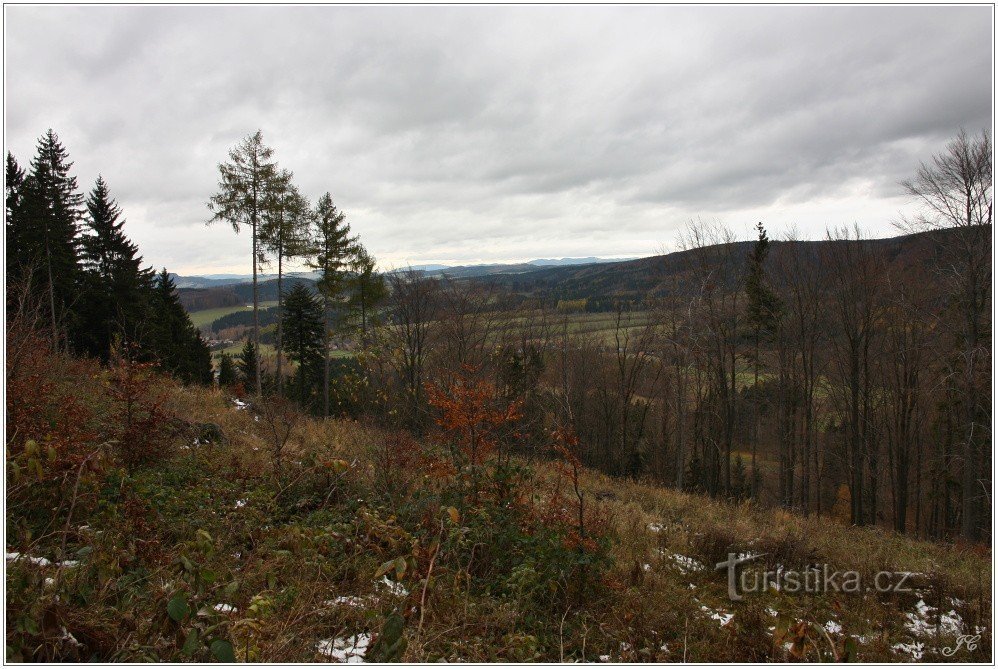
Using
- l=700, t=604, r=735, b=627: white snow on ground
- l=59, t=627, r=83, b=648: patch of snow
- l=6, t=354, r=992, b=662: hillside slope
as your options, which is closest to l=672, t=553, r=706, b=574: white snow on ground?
l=6, t=354, r=992, b=662: hillside slope

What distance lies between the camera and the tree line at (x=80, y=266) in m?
18.0

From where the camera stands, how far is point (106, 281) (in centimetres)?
2233

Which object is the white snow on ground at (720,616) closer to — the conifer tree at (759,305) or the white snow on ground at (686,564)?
the white snow on ground at (686,564)

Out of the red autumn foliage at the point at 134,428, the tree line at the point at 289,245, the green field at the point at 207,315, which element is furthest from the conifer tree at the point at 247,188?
the green field at the point at 207,315

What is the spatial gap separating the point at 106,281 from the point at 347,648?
26.9 meters

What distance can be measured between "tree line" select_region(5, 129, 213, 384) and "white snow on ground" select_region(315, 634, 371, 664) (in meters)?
16.3

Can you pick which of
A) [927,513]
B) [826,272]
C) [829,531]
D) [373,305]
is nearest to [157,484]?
[829,531]

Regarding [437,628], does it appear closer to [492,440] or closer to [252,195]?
[492,440]

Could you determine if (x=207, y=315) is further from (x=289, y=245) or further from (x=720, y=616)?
(x=720, y=616)

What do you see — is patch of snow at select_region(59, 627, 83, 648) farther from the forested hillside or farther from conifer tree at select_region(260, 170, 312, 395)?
conifer tree at select_region(260, 170, 312, 395)

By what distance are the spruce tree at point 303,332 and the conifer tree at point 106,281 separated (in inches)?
319

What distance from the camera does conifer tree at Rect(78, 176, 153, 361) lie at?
2119 cm

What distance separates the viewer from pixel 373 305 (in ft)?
74.8

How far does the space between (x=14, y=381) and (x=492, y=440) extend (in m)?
5.76
